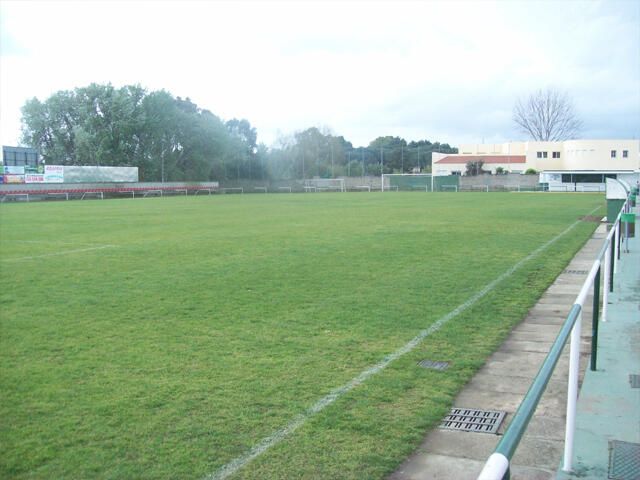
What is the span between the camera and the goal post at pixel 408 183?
225 feet

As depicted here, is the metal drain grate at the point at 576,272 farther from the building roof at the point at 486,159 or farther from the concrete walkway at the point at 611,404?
the building roof at the point at 486,159

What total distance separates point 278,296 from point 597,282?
4.43 metres

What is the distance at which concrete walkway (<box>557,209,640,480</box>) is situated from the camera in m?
3.59

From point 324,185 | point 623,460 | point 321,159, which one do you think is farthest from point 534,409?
point 321,159

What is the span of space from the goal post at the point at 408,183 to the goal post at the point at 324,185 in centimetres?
509

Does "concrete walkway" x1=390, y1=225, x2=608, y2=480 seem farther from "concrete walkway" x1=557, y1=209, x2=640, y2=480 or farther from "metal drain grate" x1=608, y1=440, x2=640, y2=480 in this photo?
"metal drain grate" x1=608, y1=440, x2=640, y2=480

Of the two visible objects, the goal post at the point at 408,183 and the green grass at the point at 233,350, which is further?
the goal post at the point at 408,183

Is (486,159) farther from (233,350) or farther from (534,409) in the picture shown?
(534,409)

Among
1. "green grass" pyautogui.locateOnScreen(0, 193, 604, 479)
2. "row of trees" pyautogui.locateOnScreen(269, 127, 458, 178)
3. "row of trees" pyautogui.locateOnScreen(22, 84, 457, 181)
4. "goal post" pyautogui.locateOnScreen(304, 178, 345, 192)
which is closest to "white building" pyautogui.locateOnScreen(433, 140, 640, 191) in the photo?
"row of trees" pyautogui.locateOnScreen(269, 127, 458, 178)

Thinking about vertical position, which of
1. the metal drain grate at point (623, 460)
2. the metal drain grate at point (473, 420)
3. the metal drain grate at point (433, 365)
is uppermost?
the metal drain grate at point (433, 365)

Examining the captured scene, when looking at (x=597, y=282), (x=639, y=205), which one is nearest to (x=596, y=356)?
(x=597, y=282)

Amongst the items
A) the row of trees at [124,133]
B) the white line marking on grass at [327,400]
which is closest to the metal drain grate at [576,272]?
the white line marking on grass at [327,400]

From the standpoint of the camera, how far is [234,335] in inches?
267

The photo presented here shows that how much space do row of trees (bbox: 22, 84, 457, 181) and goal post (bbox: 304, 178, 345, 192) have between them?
625cm
